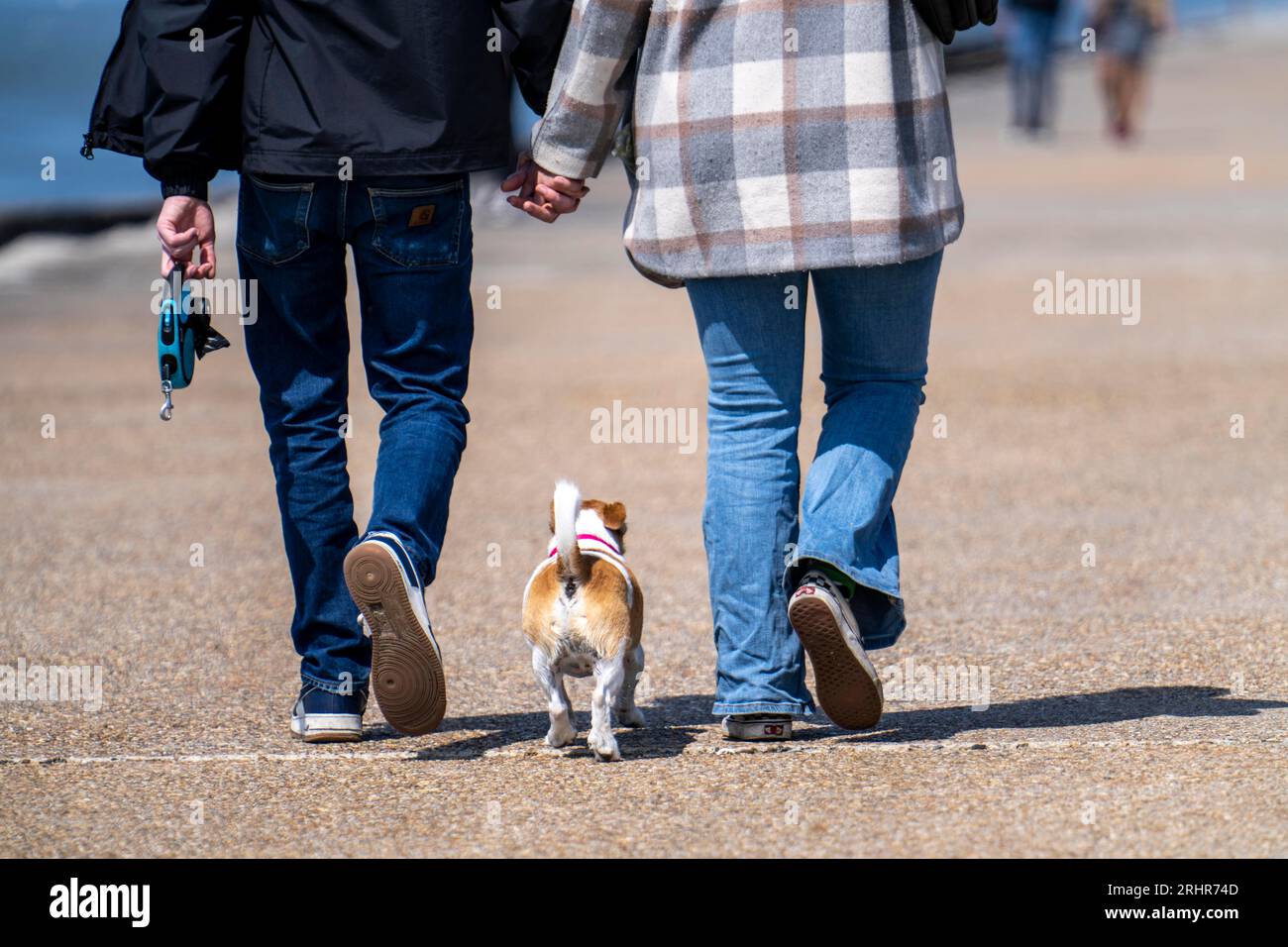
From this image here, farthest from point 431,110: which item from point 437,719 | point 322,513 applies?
point 437,719

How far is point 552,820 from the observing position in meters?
3.41

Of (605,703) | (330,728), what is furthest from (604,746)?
(330,728)

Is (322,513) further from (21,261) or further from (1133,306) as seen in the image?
(21,261)

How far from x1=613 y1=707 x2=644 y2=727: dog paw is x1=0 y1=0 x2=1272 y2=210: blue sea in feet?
38.1

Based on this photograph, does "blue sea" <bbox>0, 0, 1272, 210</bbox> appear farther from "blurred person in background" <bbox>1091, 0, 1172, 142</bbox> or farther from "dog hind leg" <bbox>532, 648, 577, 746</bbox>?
"dog hind leg" <bbox>532, 648, 577, 746</bbox>

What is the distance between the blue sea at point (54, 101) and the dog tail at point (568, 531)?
11.8 m

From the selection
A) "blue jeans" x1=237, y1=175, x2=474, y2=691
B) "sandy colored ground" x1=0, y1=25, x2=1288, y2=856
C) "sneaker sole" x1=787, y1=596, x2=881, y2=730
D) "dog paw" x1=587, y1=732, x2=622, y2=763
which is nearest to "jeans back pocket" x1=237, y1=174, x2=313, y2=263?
"blue jeans" x1=237, y1=175, x2=474, y2=691

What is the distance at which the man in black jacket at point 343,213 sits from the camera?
12.5 feet

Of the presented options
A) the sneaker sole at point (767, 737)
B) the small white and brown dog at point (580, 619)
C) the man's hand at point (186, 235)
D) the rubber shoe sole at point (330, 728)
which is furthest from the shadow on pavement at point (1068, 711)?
the man's hand at point (186, 235)

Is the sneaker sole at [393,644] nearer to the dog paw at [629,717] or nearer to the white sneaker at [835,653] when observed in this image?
the dog paw at [629,717]

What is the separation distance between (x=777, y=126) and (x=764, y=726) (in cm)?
118

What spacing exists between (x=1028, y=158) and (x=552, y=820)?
18.6 m

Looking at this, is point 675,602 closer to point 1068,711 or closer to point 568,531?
point 1068,711

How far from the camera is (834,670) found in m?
3.69
